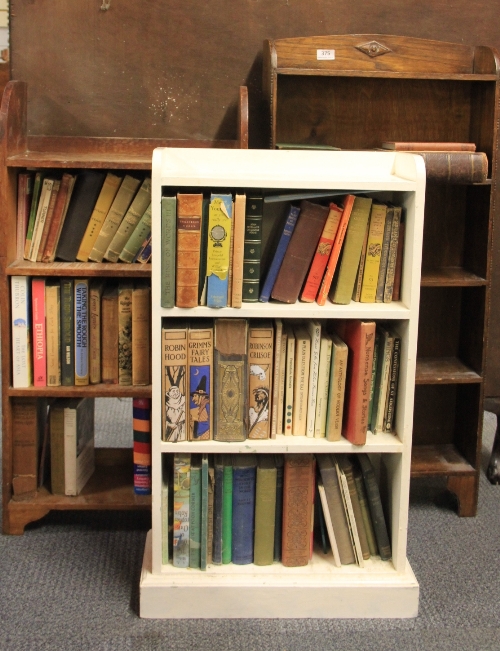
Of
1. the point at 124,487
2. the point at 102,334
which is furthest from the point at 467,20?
the point at 124,487

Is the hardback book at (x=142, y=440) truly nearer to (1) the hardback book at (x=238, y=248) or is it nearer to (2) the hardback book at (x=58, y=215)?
(2) the hardback book at (x=58, y=215)

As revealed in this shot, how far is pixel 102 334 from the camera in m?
2.47

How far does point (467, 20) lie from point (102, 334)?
4.98 feet

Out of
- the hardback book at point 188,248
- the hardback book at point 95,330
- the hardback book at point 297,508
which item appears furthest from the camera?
the hardback book at point 95,330

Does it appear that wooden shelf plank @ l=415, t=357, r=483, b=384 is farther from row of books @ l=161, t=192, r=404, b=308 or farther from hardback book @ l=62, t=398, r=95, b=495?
hardback book @ l=62, t=398, r=95, b=495

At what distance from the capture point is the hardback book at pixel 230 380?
1986 mm

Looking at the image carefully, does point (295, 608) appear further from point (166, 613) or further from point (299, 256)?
point (299, 256)

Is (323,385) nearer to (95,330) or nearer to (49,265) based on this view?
(95,330)

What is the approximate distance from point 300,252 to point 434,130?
955 millimetres

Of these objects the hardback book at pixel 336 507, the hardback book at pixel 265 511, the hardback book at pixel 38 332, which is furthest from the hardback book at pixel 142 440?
the hardback book at pixel 336 507

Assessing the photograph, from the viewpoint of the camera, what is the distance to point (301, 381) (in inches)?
81.0

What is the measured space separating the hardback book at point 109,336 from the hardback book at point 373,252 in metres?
0.78

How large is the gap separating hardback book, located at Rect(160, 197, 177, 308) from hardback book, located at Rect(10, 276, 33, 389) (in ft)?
2.15

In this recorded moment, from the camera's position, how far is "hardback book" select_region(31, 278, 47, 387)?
243 centimetres
